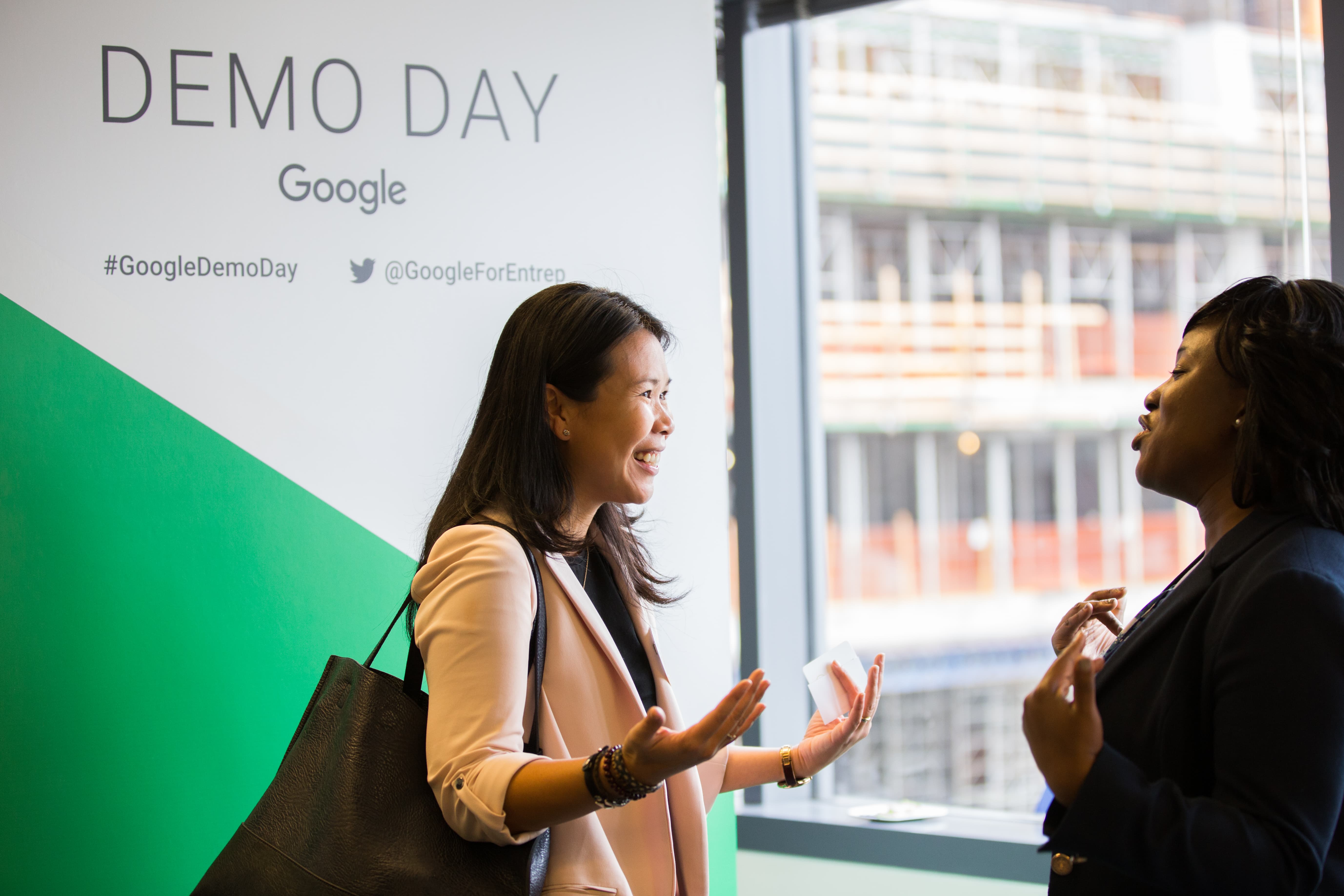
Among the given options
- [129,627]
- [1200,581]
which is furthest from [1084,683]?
[129,627]

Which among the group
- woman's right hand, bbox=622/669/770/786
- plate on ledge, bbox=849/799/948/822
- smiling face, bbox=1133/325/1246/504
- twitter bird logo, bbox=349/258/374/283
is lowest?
plate on ledge, bbox=849/799/948/822

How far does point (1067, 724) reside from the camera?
1.19 m

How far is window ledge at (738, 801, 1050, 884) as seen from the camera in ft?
8.84

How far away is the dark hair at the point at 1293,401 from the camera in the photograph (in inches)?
50.3

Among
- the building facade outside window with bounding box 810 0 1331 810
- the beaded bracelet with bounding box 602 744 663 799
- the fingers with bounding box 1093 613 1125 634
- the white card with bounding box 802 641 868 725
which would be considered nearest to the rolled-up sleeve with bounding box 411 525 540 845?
the beaded bracelet with bounding box 602 744 663 799

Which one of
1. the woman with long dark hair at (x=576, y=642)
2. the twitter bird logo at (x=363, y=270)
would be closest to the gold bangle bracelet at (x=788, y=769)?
the woman with long dark hair at (x=576, y=642)

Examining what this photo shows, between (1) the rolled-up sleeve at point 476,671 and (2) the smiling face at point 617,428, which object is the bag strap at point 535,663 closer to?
(1) the rolled-up sleeve at point 476,671

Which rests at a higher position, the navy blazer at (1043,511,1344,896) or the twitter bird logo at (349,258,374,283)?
the twitter bird logo at (349,258,374,283)

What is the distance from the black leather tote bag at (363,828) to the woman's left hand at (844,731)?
58 cm

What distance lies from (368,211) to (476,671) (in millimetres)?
1369

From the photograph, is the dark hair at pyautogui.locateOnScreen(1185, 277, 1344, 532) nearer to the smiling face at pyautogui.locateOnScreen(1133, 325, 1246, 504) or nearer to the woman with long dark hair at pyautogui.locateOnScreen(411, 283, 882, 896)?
the smiling face at pyautogui.locateOnScreen(1133, 325, 1246, 504)

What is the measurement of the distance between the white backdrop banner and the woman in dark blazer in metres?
1.25

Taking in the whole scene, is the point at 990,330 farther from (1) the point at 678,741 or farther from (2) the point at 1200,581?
(1) the point at 678,741

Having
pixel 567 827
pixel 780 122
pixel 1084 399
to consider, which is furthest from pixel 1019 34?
pixel 567 827
